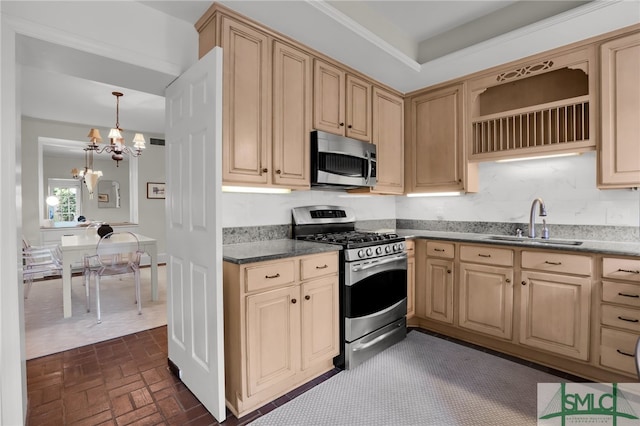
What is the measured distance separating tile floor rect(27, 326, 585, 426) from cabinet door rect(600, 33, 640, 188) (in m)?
1.51

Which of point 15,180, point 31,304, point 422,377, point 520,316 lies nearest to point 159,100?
point 31,304

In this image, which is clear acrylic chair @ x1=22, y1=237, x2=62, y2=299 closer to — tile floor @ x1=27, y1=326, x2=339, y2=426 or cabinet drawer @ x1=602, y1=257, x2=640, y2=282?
tile floor @ x1=27, y1=326, x2=339, y2=426

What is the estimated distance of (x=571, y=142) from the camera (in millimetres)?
2492

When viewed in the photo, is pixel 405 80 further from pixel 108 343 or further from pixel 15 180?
pixel 108 343

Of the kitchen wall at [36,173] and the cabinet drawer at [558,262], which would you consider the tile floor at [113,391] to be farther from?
the kitchen wall at [36,173]

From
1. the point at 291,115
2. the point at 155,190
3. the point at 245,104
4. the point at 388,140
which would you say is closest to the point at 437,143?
the point at 388,140

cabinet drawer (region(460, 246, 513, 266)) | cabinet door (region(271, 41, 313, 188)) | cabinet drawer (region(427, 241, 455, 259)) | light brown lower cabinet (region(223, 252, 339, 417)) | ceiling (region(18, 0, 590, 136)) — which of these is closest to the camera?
light brown lower cabinet (region(223, 252, 339, 417))

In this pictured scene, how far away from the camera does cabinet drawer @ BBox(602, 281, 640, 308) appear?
2008 millimetres

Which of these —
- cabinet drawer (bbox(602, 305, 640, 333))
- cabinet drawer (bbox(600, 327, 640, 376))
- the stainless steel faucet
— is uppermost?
the stainless steel faucet

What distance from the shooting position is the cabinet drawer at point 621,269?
6.54ft

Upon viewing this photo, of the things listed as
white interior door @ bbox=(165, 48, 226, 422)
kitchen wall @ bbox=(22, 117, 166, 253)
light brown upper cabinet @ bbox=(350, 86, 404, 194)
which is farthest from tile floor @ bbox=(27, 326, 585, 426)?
kitchen wall @ bbox=(22, 117, 166, 253)

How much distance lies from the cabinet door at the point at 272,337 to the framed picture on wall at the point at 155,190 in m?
5.81

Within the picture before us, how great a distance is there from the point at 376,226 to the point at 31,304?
4.38 meters

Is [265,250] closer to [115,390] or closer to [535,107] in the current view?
[115,390]
